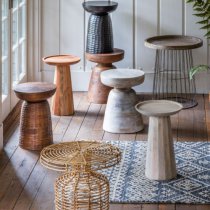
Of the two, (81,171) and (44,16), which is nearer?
(81,171)

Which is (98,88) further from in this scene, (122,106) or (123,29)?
(122,106)

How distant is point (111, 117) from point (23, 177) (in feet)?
3.44

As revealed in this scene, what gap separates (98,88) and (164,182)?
178 cm

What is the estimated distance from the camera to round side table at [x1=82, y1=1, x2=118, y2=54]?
222 inches

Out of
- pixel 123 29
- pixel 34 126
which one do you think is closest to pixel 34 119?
pixel 34 126

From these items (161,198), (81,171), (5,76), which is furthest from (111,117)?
(81,171)

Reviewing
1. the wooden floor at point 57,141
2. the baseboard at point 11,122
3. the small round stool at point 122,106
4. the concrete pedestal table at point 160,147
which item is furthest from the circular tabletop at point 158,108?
the baseboard at point 11,122

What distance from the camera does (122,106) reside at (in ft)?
16.5

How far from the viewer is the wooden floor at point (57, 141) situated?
153 inches

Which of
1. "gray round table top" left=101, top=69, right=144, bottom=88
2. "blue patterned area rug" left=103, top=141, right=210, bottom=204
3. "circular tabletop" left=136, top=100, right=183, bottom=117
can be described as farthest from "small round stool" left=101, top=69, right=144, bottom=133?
"circular tabletop" left=136, top=100, right=183, bottom=117

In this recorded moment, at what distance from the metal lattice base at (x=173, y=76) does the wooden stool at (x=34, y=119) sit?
4.88 feet

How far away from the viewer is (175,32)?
19.6 feet

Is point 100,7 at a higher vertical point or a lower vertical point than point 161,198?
higher

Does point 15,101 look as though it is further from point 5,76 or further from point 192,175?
point 192,175
